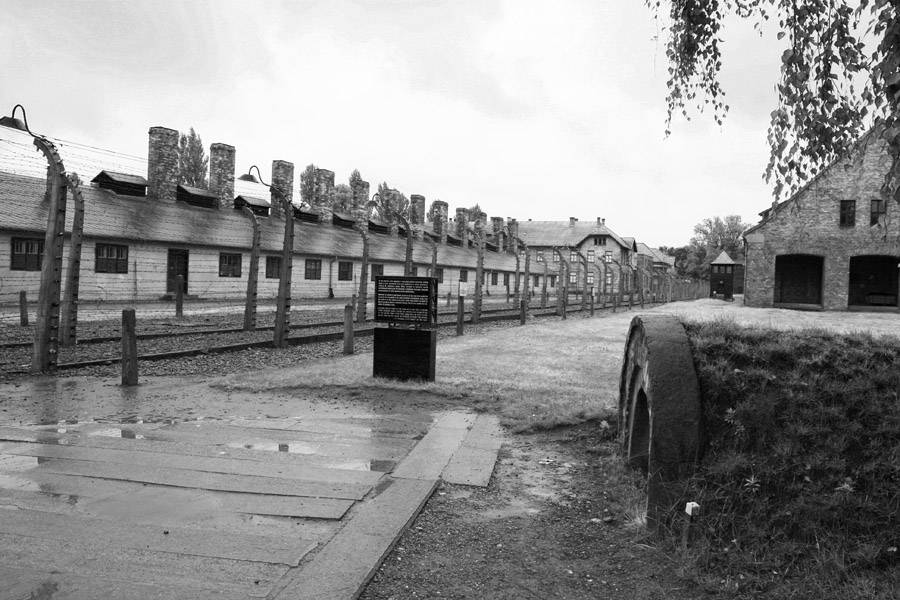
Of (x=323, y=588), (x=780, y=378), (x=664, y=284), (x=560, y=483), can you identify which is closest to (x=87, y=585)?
(x=323, y=588)

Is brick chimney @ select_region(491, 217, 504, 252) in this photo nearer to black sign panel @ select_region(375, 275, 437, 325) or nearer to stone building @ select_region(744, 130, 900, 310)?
stone building @ select_region(744, 130, 900, 310)

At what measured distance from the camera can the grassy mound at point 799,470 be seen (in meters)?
3.23

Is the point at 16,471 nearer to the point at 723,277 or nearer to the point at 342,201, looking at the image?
the point at 342,201

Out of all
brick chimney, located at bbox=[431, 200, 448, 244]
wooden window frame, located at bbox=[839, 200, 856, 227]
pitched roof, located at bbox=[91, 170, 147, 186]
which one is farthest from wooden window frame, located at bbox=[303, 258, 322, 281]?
wooden window frame, located at bbox=[839, 200, 856, 227]

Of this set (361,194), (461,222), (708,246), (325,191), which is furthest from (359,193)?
(708,246)

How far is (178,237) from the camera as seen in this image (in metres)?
28.7

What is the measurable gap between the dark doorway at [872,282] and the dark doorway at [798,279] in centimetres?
179

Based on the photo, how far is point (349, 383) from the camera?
845 centimetres

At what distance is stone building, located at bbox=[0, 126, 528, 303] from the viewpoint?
24625 mm

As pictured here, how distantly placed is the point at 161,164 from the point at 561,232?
58.3 m

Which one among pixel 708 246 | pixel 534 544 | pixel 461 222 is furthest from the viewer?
pixel 708 246

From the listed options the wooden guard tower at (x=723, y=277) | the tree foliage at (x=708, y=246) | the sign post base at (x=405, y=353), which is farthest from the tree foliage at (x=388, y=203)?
the tree foliage at (x=708, y=246)

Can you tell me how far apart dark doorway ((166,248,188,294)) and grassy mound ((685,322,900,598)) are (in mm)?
28509

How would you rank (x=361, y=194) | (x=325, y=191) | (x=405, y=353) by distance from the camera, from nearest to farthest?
1. (x=405, y=353)
2. (x=325, y=191)
3. (x=361, y=194)
